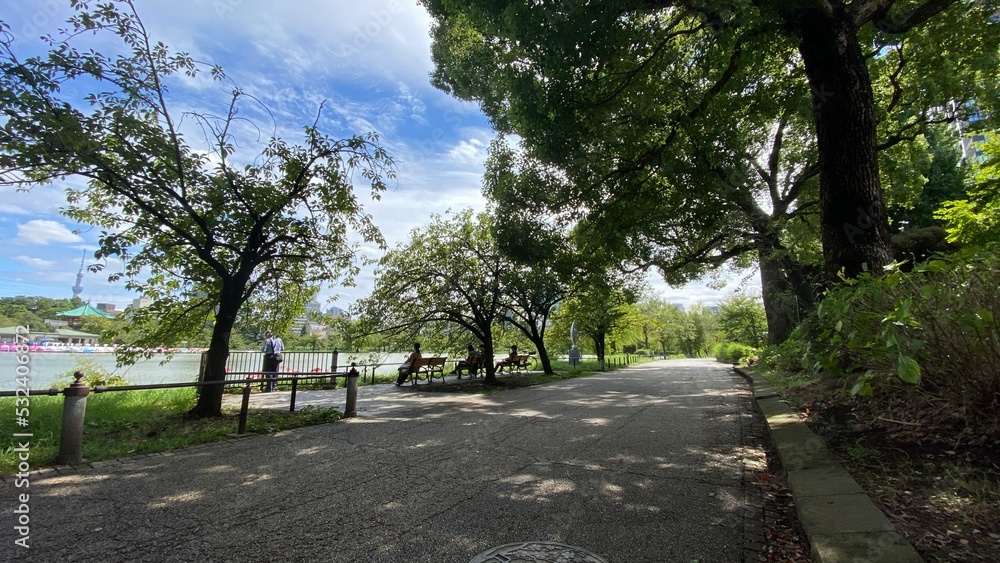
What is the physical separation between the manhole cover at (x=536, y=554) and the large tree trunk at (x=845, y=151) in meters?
4.38

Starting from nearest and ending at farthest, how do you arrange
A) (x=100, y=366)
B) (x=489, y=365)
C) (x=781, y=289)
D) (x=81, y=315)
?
(x=81, y=315)
(x=100, y=366)
(x=489, y=365)
(x=781, y=289)

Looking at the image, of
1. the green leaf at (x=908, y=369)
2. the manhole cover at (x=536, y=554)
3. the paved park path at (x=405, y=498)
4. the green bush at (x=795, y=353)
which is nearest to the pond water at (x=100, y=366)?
the paved park path at (x=405, y=498)

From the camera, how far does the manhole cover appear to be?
2.38 metres

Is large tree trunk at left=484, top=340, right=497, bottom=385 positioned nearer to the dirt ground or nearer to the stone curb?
the dirt ground

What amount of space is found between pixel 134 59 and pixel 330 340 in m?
8.10

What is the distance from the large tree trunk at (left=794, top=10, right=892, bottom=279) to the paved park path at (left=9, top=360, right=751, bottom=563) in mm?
2649

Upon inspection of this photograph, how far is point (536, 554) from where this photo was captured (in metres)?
2.45

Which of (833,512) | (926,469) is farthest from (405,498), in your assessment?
(926,469)

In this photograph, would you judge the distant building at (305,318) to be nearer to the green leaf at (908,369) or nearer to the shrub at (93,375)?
the shrub at (93,375)

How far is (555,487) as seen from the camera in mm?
3654

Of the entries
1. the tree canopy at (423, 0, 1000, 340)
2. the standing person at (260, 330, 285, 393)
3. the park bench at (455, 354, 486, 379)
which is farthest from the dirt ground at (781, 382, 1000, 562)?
the standing person at (260, 330, 285, 393)

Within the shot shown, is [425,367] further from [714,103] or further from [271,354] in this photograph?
[714,103]

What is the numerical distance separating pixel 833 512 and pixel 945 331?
5.01 ft

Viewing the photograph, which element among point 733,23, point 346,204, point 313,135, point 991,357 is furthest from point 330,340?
point 991,357
